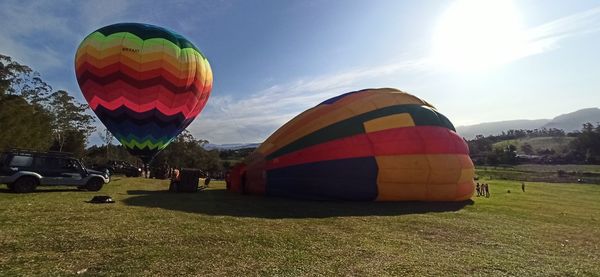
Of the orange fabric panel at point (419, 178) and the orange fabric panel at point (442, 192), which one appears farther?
the orange fabric panel at point (442, 192)

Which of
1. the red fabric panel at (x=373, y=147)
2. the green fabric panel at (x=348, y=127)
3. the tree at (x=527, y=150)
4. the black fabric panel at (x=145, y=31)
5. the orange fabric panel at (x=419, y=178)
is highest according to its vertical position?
the black fabric panel at (x=145, y=31)

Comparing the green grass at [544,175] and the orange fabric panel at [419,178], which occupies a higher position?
the orange fabric panel at [419,178]

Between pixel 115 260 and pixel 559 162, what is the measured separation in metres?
151

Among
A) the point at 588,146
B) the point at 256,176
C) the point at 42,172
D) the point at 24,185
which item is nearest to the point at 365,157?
the point at 256,176

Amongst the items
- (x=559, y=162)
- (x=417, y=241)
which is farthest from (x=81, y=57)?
(x=559, y=162)

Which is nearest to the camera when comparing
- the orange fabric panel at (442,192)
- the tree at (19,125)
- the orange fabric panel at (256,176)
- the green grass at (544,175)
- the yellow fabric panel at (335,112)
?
the orange fabric panel at (442,192)

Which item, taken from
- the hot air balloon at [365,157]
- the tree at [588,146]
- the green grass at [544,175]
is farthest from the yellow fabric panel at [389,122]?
the tree at [588,146]

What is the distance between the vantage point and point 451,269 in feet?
25.1

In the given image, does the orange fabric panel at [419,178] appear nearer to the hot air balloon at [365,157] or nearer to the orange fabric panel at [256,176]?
the hot air balloon at [365,157]

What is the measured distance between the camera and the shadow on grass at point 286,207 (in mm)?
13852

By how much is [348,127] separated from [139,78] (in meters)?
13.5

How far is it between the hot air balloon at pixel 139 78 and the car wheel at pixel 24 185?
317 inches

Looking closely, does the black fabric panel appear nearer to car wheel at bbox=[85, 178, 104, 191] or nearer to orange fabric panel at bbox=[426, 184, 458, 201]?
car wheel at bbox=[85, 178, 104, 191]

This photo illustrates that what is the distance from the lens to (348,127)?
18.4 metres
